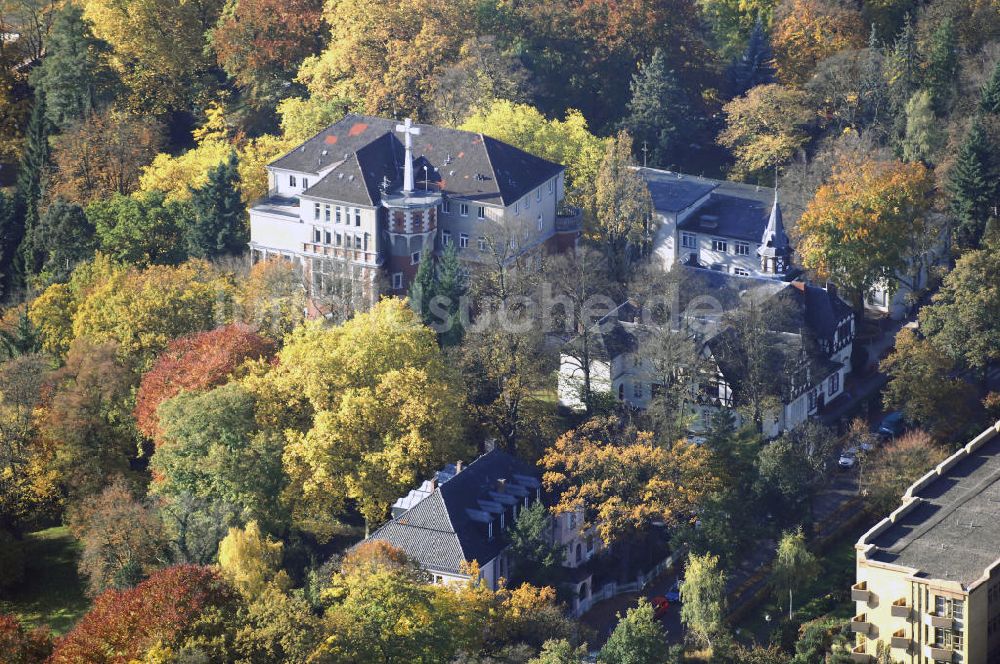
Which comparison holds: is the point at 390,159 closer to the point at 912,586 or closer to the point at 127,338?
the point at 127,338

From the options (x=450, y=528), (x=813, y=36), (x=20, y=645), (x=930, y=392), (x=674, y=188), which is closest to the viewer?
(x=20, y=645)

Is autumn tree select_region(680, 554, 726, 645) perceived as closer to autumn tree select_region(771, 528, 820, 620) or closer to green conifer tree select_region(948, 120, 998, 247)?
autumn tree select_region(771, 528, 820, 620)

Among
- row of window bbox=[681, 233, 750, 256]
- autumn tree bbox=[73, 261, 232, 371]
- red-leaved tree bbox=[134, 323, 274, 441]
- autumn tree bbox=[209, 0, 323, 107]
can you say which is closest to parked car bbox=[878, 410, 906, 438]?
row of window bbox=[681, 233, 750, 256]

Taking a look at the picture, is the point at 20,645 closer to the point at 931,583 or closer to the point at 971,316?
the point at 931,583

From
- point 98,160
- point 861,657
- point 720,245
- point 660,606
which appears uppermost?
point 98,160

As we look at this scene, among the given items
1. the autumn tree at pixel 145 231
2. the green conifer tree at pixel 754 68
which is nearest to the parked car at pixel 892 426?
the green conifer tree at pixel 754 68

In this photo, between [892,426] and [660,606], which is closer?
[660,606]

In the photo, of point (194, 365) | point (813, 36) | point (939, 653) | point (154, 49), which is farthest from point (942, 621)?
point (154, 49)

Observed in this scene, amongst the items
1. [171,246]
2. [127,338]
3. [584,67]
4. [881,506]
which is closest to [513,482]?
[881,506]
